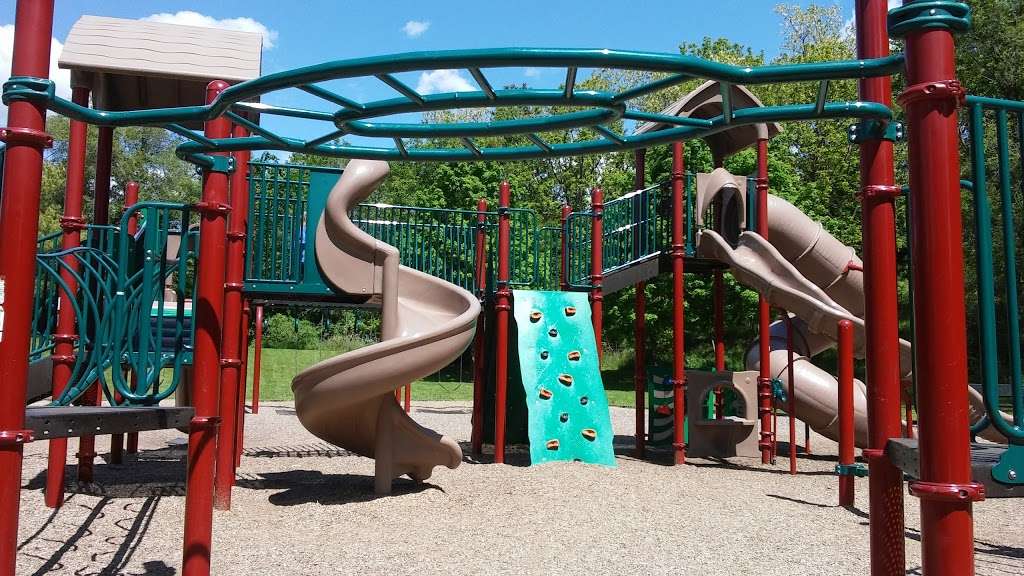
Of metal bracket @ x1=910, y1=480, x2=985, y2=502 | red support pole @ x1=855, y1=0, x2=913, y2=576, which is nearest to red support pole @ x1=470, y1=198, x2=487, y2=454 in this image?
red support pole @ x1=855, y1=0, x2=913, y2=576

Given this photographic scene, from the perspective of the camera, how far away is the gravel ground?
17.5ft

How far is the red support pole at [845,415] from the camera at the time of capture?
7.57 metres

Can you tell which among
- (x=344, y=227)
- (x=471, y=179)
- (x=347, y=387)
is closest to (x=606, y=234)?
(x=344, y=227)

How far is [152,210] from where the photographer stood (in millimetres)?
5391

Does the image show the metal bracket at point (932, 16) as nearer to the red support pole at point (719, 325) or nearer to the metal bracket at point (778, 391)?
the metal bracket at point (778, 391)

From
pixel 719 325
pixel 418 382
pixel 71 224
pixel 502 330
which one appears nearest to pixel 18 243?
pixel 71 224

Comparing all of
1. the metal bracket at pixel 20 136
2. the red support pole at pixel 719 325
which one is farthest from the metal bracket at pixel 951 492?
the red support pole at pixel 719 325

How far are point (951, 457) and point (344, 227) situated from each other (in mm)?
7451

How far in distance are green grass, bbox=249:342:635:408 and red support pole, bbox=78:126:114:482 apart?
42.4 ft

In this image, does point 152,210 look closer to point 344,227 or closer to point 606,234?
point 344,227

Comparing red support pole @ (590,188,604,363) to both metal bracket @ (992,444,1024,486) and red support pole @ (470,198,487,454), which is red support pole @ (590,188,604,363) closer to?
red support pole @ (470,198,487,454)

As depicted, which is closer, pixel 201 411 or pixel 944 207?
pixel 944 207

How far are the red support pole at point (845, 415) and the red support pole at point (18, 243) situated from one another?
6.72 meters

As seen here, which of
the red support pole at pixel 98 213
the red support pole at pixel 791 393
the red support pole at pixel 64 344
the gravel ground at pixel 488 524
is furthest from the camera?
the red support pole at pixel 791 393
